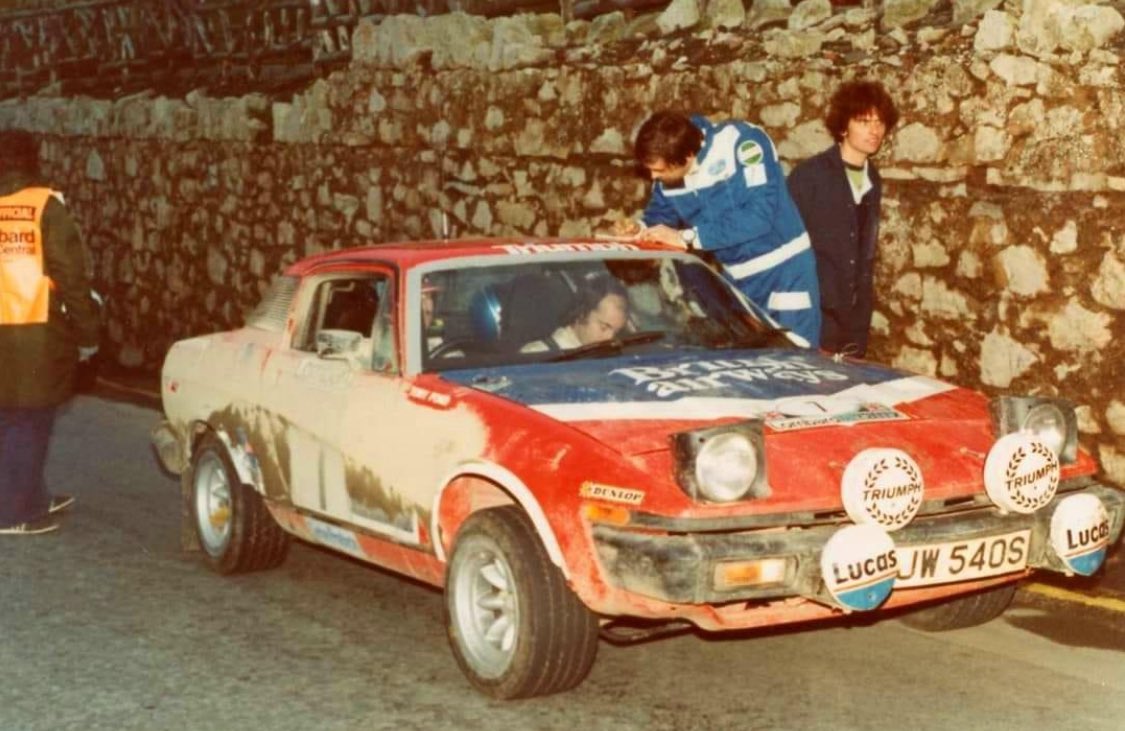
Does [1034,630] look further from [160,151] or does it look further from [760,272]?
[160,151]

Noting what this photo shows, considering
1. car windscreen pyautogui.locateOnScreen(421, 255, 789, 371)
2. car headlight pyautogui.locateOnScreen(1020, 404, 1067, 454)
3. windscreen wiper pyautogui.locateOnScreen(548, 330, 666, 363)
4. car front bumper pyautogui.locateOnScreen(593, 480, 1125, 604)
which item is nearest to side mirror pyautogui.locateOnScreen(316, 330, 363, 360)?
car windscreen pyautogui.locateOnScreen(421, 255, 789, 371)

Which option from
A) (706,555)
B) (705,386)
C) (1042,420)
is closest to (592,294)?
(705,386)

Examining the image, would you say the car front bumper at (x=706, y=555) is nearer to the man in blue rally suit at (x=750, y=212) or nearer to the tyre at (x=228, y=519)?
the tyre at (x=228, y=519)

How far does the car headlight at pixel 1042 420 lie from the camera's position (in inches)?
248

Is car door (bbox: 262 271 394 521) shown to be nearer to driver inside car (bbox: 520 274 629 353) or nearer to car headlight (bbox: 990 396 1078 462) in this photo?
driver inside car (bbox: 520 274 629 353)

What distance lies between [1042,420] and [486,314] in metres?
2.00

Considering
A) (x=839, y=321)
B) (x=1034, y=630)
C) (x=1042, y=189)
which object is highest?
(x=1042, y=189)

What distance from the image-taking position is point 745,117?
36.2 feet

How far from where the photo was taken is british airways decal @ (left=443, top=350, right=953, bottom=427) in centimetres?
617

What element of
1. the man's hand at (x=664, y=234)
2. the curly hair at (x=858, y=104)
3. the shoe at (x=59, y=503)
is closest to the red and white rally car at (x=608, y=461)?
the man's hand at (x=664, y=234)

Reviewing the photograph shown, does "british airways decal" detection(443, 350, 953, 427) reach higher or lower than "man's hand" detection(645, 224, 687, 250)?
lower

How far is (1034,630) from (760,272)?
7.44ft

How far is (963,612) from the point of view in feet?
22.7

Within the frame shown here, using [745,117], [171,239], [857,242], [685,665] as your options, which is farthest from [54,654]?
[171,239]
